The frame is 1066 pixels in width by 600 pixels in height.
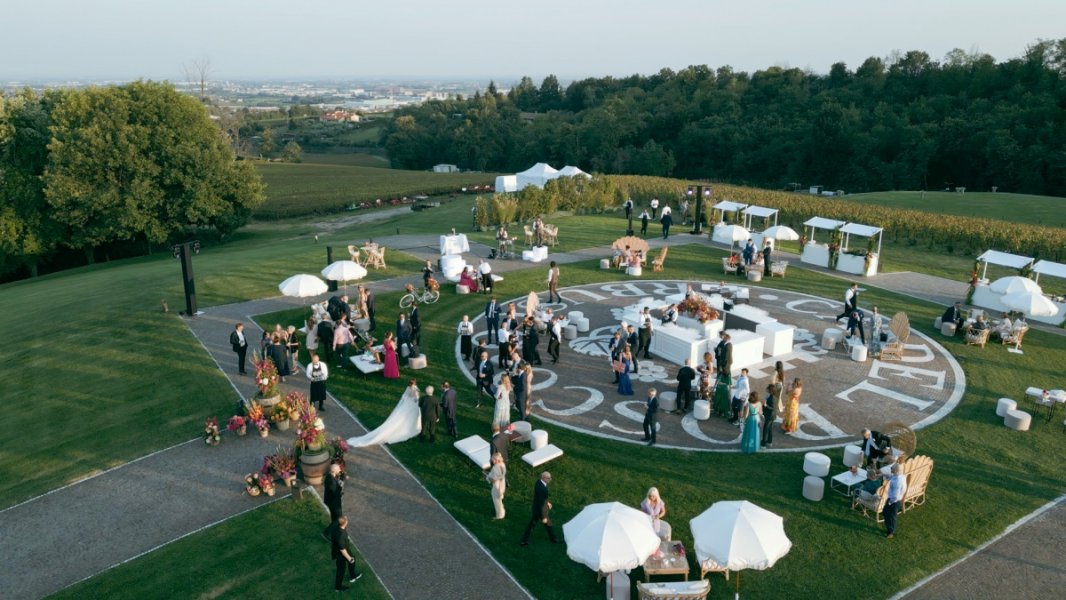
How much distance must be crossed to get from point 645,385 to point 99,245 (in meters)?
46.2

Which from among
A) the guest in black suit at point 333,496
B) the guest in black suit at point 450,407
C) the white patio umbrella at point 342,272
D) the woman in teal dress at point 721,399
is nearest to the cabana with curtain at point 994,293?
the woman in teal dress at point 721,399

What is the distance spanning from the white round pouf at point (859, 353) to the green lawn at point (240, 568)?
15.9m

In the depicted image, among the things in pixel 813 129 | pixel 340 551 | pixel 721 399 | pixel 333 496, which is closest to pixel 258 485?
pixel 333 496

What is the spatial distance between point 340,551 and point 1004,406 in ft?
53.0

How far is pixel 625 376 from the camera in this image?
17953mm

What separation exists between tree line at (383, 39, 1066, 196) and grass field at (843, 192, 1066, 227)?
13.9 meters

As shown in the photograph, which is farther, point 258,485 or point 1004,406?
point 1004,406

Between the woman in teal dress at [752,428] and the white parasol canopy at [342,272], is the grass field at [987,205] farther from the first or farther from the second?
the white parasol canopy at [342,272]

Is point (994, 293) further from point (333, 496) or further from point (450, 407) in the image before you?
point (333, 496)

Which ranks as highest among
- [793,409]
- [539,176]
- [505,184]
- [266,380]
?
[539,176]

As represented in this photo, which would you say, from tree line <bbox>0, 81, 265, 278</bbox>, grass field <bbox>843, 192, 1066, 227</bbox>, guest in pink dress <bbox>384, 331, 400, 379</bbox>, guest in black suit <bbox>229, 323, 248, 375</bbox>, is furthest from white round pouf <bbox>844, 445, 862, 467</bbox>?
tree line <bbox>0, 81, 265, 278</bbox>

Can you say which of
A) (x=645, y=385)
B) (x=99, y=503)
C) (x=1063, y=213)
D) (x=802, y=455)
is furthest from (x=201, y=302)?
(x=1063, y=213)

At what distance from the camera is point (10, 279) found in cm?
4759

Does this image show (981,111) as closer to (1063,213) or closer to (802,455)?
(1063,213)
